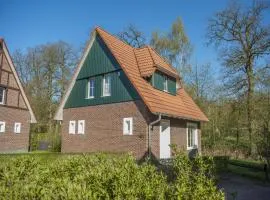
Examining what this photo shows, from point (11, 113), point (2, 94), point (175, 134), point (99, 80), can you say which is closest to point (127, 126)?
point (175, 134)

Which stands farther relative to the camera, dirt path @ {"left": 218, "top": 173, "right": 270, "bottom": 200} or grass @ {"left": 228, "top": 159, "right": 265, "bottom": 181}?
grass @ {"left": 228, "top": 159, "right": 265, "bottom": 181}

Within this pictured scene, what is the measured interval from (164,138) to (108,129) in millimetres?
3716

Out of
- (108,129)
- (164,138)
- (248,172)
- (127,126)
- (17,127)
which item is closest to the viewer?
(248,172)

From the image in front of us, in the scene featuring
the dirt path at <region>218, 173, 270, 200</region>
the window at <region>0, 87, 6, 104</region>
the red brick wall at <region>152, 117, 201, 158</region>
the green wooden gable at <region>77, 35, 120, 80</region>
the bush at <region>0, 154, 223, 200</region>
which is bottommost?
the dirt path at <region>218, 173, 270, 200</region>

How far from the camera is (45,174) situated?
5.33 metres

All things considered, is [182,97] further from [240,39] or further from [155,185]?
[155,185]

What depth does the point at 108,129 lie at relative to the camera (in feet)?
58.9

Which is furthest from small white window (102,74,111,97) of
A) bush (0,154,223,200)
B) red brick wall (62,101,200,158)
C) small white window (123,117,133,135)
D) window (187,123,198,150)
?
bush (0,154,223,200)

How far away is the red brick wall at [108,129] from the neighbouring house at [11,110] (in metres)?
6.35

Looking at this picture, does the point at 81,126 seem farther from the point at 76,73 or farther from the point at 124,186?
the point at 124,186

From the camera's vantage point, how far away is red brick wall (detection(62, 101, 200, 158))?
16.3m

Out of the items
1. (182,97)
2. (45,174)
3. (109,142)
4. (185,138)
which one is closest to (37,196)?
(45,174)

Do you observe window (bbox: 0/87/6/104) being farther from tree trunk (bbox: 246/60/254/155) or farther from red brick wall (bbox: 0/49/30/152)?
tree trunk (bbox: 246/60/254/155)

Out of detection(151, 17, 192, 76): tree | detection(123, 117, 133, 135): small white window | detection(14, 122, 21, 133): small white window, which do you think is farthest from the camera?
detection(151, 17, 192, 76): tree
